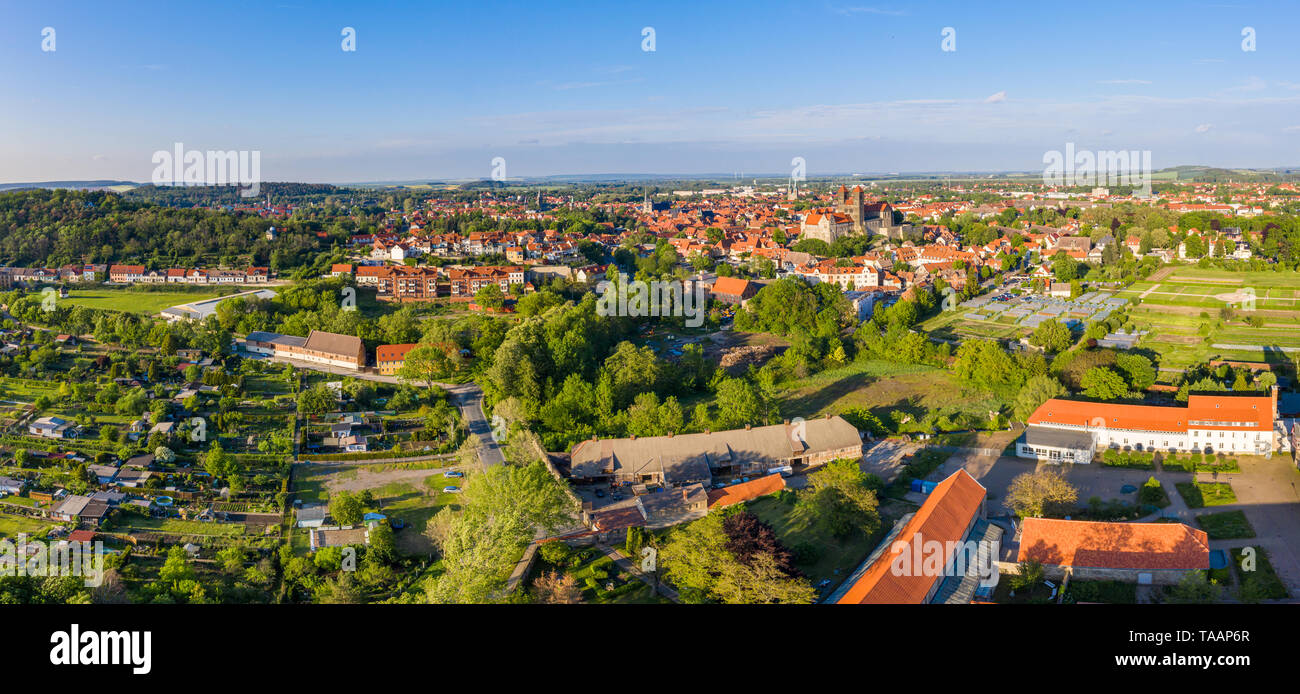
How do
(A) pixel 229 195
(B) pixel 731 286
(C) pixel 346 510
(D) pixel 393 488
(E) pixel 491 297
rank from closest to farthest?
(C) pixel 346 510
(D) pixel 393 488
(E) pixel 491 297
(B) pixel 731 286
(A) pixel 229 195

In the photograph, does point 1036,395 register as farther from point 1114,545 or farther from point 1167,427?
point 1114,545

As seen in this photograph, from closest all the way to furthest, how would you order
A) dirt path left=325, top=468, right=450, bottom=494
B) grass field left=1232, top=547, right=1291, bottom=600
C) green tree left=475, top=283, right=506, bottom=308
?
grass field left=1232, top=547, right=1291, bottom=600 → dirt path left=325, top=468, right=450, bottom=494 → green tree left=475, top=283, right=506, bottom=308

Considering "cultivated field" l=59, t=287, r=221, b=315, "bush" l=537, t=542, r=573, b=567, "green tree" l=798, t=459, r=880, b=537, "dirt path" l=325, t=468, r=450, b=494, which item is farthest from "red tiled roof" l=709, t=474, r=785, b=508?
"cultivated field" l=59, t=287, r=221, b=315

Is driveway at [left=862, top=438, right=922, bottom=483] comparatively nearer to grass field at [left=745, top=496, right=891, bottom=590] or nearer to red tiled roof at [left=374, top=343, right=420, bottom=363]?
grass field at [left=745, top=496, right=891, bottom=590]

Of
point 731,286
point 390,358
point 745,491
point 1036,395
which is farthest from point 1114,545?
point 731,286
